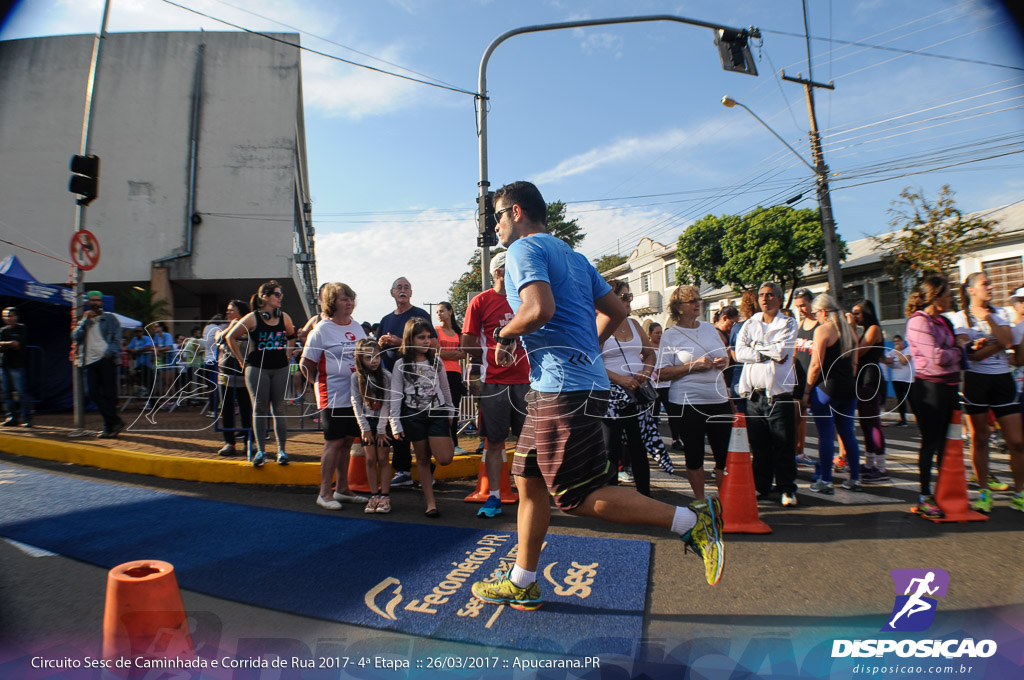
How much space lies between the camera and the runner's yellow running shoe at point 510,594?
3.02 m

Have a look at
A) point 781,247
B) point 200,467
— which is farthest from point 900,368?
point 781,247

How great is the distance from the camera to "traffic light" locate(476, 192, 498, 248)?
31.9 feet

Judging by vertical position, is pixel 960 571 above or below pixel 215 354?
below

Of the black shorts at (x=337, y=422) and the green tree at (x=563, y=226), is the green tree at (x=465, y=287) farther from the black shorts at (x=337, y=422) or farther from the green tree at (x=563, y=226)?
the black shorts at (x=337, y=422)

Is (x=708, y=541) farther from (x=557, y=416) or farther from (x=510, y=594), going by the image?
(x=510, y=594)

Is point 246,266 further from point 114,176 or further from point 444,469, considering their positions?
point 444,469

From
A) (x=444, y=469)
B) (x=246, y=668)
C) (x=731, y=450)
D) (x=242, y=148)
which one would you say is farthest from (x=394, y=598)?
(x=242, y=148)

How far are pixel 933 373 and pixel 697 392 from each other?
187 centimetres

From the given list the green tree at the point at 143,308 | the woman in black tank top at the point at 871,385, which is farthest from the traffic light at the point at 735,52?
the green tree at the point at 143,308

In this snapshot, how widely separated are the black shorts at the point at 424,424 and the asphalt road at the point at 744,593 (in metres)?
0.72

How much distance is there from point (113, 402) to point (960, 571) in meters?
9.78

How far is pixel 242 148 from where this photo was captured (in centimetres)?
2388

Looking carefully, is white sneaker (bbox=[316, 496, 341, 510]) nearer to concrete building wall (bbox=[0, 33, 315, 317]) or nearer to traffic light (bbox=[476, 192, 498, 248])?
traffic light (bbox=[476, 192, 498, 248])

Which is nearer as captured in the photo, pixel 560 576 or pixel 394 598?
pixel 394 598
